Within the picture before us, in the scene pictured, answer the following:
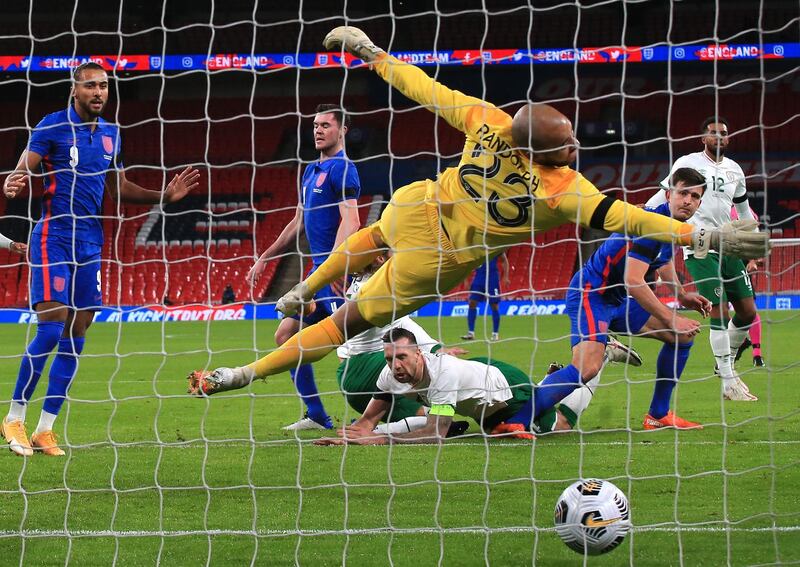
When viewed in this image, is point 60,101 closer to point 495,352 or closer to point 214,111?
point 214,111

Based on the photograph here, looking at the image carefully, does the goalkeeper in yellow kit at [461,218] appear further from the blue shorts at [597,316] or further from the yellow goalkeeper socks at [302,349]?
the blue shorts at [597,316]

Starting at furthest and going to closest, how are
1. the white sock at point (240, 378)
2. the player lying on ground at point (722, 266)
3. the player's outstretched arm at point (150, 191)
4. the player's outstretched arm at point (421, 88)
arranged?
the player lying on ground at point (722, 266), the player's outstretched arm at point (150, 191), the white sock at point (240, 378), the player's outstretched arm at point (421, 88)

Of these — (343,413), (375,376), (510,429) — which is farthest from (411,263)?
(343,413)

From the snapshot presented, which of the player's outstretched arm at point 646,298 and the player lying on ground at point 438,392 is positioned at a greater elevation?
the player's outstretched arm at point 646,298

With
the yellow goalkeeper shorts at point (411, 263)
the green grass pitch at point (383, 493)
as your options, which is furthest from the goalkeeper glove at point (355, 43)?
the green grass pitch at point (383, 493)

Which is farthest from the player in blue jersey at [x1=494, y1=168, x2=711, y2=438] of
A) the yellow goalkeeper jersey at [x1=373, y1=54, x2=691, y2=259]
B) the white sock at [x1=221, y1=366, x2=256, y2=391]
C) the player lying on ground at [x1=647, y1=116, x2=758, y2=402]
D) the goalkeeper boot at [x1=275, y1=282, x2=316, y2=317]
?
the white sock at [x1=221, y1=366, x2=256, y2=391]

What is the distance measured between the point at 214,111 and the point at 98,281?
75.5 feet

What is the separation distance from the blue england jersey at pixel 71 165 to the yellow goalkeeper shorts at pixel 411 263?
1974 millimetres

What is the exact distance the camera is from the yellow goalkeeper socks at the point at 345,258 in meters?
5.38

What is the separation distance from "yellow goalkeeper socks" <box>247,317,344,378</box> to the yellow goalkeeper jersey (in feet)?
2.60

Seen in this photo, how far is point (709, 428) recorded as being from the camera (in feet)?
23.7

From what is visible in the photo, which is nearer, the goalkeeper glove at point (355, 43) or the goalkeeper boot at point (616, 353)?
the goalkeeper glove at point (355, 43)

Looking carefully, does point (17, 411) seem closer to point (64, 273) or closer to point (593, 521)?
point (64, 273)

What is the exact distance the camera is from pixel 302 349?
5254mm
